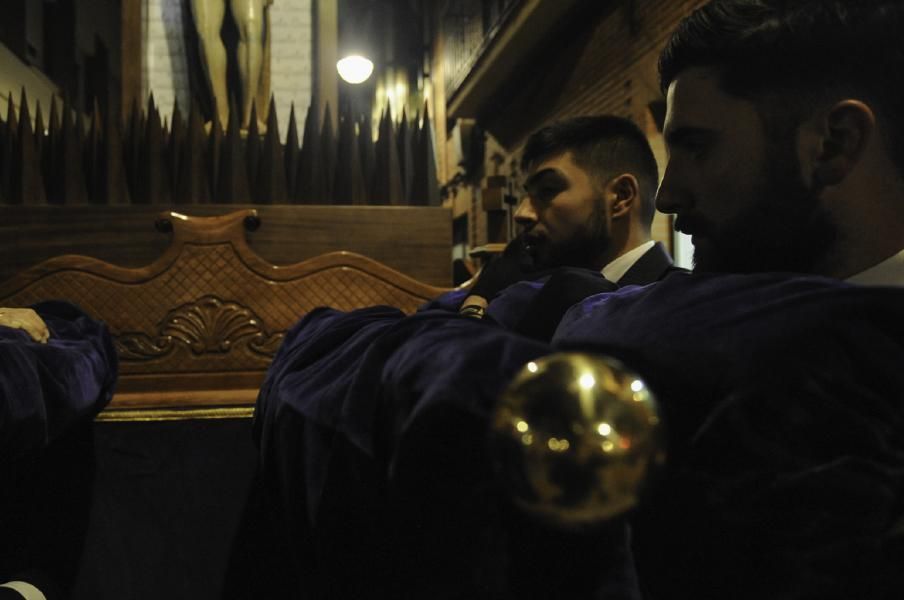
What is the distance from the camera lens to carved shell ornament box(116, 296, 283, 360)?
1797 millimetres

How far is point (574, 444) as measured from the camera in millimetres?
228

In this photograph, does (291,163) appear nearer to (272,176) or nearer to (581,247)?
(272,176)

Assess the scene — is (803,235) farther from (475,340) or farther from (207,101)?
(207,101)

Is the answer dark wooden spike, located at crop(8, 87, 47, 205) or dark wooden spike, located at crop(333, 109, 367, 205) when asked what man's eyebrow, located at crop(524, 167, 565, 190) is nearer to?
dark wooden spike, located at crop(333, 109, 367, 205)

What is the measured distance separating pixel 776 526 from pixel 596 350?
169 mm

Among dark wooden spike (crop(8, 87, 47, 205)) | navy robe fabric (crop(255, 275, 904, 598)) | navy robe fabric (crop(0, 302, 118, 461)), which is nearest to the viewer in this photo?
navy robe fabric (crop(255, 275, 904, 598))

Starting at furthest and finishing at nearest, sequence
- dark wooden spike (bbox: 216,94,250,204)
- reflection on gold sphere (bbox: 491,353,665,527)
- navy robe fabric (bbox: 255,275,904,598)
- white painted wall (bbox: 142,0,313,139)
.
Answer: white painted wall (bbox: 142,0,313,139)
dark wooden spike (bbox: 216,94,250,204)
navy robe fabric (bbox: 255,275,904,598)
reflection on gold sphere (bbox: 491,353,665,527)

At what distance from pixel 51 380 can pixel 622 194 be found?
4.31ft

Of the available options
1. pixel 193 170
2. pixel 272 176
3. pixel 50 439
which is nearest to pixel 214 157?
pixel 193 170

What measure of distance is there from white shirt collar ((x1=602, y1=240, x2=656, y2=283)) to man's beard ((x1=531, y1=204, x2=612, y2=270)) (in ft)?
0.14

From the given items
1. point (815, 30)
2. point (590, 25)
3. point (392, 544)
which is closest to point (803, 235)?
point (815, 30)

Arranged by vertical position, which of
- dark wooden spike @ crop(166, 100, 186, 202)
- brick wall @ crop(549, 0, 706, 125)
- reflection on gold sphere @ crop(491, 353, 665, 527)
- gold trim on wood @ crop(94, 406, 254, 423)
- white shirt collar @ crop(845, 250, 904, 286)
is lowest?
gold trim on wood @ crop(94, 406, 254, 423)

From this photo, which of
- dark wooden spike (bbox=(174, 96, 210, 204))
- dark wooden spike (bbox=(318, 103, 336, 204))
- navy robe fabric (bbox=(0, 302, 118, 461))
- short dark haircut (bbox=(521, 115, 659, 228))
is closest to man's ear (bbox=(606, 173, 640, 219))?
short dark haircut (bbox=(521, 115, 659, 228))

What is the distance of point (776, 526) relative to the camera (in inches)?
17.5
